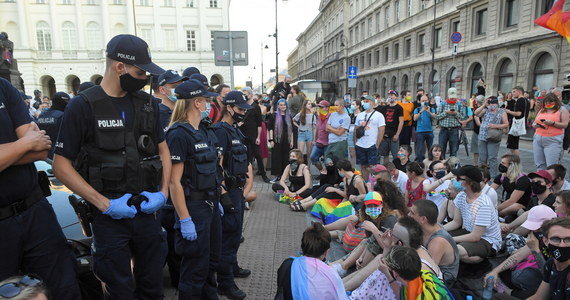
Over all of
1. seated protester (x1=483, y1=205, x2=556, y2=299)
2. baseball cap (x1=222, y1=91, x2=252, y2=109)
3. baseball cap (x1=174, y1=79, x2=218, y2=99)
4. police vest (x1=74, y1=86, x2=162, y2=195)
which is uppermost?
baseball cap (x1=174, y1=79, x2=218, y2=99)

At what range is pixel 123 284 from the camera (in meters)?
2.19

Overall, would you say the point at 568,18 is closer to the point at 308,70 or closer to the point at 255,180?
the point at 255,180

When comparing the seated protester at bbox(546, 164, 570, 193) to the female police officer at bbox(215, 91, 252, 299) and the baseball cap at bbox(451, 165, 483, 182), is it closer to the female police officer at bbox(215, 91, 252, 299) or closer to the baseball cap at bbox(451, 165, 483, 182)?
the baseball cap at bbox(451, 165, 483, 182)

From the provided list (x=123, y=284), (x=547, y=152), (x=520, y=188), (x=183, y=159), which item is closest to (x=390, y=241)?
(x=183, y=159)

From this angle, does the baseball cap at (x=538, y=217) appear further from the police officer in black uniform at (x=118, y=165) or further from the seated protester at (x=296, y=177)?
the seated protester at (x=296, y=177)

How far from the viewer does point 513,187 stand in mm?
5359

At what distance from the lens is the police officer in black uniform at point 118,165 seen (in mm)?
2082

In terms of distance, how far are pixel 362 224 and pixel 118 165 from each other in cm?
277

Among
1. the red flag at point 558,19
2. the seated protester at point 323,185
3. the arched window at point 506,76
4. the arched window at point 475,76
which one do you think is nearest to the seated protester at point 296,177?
the seated protester at point 323,185

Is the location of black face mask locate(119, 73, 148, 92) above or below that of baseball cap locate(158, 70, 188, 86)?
below

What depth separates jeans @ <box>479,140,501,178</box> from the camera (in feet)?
25.4

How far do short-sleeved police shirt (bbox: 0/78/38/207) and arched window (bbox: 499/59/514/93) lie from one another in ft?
90.8

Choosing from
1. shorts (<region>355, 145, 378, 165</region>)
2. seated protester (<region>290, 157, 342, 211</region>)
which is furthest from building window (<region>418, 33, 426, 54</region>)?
seated protester (<region>290, 157, 342, 211</region>)

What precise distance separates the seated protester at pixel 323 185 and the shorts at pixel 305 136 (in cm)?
197
